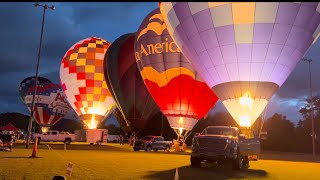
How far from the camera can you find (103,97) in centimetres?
4644

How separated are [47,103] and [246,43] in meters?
51.1

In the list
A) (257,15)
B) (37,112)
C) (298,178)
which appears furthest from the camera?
(37,112)

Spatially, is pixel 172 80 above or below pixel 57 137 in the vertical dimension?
above

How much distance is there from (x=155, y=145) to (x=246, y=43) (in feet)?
58.5

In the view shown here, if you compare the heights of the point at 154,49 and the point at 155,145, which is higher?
the point at 154,49

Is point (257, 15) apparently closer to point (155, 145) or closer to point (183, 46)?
point (183, 46)

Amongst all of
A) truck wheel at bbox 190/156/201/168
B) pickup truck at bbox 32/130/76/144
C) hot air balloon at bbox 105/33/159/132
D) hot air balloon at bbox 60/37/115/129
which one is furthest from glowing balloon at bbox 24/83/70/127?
truck wheel at bbox 190/156/201/168

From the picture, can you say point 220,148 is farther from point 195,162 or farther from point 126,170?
point 126,170

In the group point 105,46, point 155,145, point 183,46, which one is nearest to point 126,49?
point 105,46

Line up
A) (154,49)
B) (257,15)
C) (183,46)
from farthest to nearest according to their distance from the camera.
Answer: (154,49) → (183,46) → (257,15)

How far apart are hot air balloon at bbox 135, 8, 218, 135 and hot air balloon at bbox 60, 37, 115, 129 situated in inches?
511

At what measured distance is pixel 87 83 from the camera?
45.9 metres

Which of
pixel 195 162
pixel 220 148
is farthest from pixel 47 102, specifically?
pixel 220 148

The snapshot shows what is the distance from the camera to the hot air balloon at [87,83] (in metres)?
45.9
